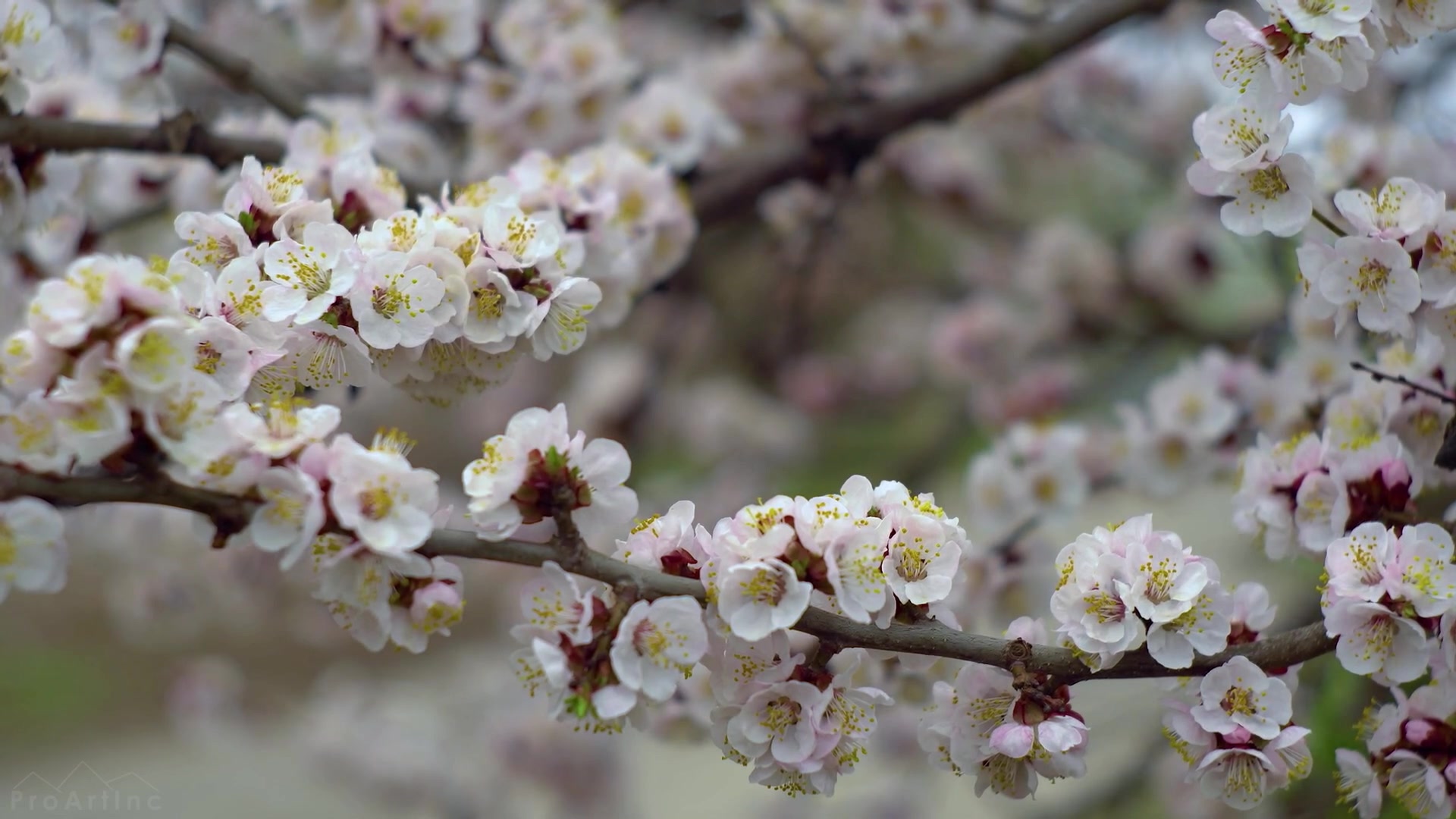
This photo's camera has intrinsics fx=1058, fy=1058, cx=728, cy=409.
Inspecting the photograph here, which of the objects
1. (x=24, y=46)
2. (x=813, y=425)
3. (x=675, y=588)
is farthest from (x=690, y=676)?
(x=813, y=425)

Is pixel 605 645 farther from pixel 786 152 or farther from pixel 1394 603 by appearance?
pixel 786 152

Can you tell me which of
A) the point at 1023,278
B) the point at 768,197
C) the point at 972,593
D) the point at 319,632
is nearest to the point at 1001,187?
the point at 1023,278

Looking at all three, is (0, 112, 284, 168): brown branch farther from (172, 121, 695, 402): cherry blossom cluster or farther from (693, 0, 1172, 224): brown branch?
(693, 0, 1172, 224): brown branch

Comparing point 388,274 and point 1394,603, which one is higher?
point 388,274

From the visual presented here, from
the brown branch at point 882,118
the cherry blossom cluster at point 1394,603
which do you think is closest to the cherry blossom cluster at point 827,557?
the cherry blossom cluster at point 1394,603

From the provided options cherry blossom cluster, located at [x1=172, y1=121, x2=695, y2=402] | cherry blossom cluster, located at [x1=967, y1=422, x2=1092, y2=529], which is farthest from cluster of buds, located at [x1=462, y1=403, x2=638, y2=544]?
cherry blossom cluster, located at [x1=967, y1=422, x2=1092, y2=529]

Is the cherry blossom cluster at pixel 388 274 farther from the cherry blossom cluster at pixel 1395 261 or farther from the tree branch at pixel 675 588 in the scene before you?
the cherry blossom cluster at pixel 1395 261
